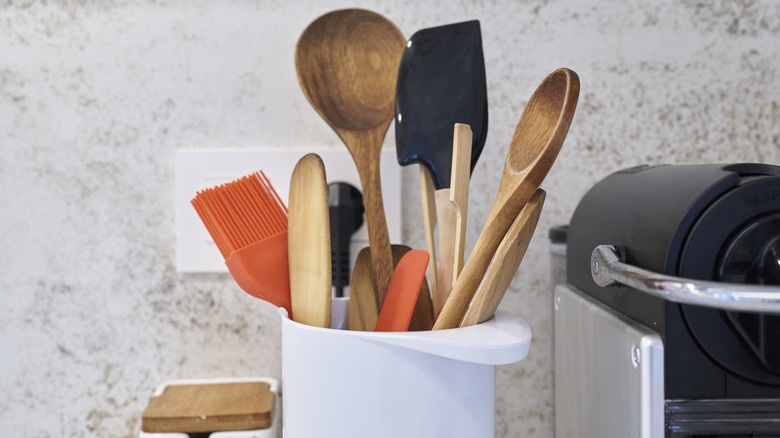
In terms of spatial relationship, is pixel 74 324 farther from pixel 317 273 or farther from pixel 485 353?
pixel 485 353

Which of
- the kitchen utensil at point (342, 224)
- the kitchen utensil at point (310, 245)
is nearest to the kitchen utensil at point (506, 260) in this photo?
the kitchen utensil at point (310, 245)

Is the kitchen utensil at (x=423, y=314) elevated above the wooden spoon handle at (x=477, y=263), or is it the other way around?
the wooden spoon handle at (x=477, y=263)

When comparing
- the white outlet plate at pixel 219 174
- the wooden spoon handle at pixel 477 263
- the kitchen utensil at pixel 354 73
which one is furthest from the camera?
the white outlet plate at pixel 219 174

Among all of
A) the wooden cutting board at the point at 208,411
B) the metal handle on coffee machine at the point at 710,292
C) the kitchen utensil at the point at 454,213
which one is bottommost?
the wooden cutting board at the point at 208,411

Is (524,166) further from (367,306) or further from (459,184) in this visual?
(367,306)

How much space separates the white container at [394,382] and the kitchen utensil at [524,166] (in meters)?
0.03

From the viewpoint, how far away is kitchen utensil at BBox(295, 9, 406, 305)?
517 mm

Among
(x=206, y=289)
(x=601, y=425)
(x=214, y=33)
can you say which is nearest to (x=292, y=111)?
(x=214, y=33)

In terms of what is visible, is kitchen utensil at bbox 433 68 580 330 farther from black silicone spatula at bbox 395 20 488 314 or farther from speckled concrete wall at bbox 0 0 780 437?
speckled concrete wall at bbox 0 0 780 437

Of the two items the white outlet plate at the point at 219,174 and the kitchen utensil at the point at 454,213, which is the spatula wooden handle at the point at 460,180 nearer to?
the kitchen utensil at the point at 454,213

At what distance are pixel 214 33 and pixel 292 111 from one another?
126 millimetres

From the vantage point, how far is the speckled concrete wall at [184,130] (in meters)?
0.63

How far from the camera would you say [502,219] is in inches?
15.1

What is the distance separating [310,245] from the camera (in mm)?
408
